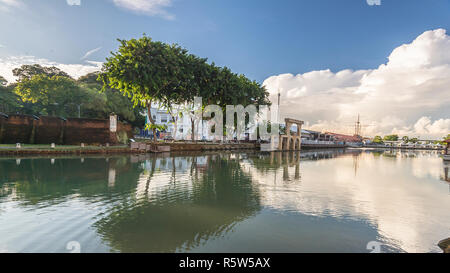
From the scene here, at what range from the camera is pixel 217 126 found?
42000mm

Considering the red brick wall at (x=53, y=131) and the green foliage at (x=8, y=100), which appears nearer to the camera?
the red brick wall at (x=53, y=131)

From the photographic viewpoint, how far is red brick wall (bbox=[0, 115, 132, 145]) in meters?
27.1

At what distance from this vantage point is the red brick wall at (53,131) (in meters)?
27.1

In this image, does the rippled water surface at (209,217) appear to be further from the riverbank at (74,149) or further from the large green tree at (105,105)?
the large green tree at (105,105)

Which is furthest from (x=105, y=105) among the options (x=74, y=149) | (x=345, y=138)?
(x=345, y=138)

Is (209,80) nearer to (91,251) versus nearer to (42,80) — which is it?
(42,80)

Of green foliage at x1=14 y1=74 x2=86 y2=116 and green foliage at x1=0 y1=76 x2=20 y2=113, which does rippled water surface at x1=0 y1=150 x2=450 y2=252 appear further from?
green foliage at x1=0 y1=76 x2=20 y2=113

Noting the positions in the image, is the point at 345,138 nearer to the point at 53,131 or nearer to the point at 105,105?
the point at 105,105

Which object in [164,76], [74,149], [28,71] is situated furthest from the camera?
[28,71]

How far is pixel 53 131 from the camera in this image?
2922 cm

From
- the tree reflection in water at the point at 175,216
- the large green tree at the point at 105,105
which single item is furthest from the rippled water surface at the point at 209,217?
the large green tree at the point at 105,105

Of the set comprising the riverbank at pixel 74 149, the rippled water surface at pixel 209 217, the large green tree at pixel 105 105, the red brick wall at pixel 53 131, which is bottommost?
the rippled water surface at pixel 209 217
